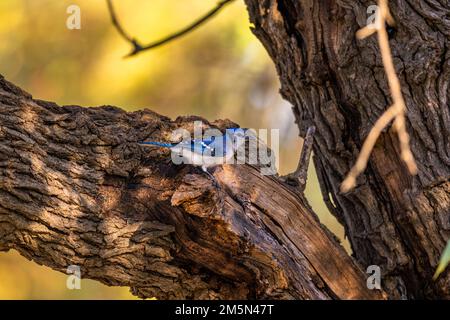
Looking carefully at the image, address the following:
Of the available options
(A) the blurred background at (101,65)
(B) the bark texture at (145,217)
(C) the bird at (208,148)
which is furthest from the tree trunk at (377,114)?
(A) the blurred background at (101,65)

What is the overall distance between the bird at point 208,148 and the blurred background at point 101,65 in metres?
3.12

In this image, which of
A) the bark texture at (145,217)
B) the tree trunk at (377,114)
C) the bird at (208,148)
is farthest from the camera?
the tree trunk at (377,114)

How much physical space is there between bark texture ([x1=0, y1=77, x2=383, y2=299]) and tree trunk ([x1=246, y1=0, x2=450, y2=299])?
30 centimetres

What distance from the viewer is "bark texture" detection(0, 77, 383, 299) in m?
3.15

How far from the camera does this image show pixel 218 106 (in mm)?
7273

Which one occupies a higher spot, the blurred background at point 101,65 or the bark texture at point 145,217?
the blurred background at point 101,65

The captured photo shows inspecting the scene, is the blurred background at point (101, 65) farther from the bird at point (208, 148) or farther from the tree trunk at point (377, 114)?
the bird at point (208, 148)

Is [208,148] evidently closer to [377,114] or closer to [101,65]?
[377,114]

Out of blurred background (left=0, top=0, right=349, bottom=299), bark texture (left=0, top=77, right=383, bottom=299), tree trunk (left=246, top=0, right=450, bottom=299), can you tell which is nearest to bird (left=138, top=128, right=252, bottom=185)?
bark texture (left=0, top=77, right=383, bottom=299)

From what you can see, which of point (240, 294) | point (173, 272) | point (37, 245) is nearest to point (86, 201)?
point (37, 245)

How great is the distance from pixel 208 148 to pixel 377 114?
2.78 ft

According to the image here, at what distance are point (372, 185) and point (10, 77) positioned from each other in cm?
411

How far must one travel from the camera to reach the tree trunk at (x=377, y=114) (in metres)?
3.48

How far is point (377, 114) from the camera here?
142 inches
